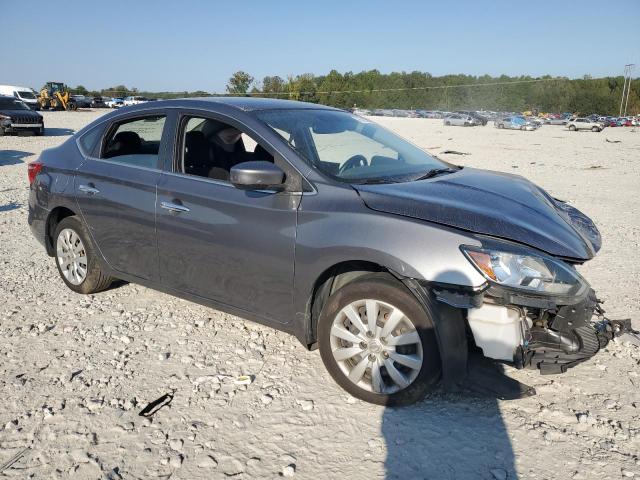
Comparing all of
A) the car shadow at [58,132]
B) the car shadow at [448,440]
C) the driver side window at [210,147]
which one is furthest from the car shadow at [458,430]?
the car shadow at [58,132]

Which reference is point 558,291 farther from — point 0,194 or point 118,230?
point 0,194

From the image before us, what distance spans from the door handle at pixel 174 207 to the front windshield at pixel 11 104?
23.5 meters

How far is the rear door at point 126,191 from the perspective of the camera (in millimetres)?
4016

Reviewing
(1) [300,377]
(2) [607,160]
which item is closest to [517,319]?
(1) [300,377]

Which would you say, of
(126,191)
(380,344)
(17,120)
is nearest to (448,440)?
(380,344)

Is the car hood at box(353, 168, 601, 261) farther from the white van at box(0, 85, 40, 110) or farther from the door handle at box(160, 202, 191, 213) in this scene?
the white van at box(0, 85, 40, 110)

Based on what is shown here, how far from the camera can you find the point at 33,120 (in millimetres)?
22734

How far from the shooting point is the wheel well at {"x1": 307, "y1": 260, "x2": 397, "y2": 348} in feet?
10.3

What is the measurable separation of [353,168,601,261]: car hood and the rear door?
5.58 feet

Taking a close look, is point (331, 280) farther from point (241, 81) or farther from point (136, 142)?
point (241, 81)

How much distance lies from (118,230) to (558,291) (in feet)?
10.6

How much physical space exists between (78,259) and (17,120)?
21.1 metres

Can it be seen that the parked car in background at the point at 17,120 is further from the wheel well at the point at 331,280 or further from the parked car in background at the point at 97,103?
the parked car in background at the point at 97,103

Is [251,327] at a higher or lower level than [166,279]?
lower
